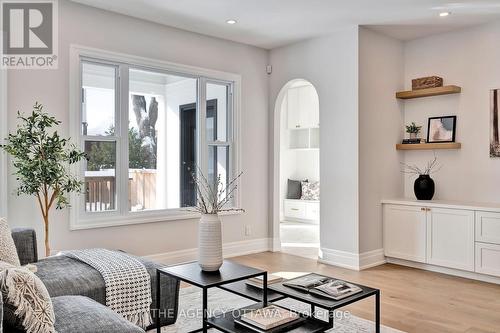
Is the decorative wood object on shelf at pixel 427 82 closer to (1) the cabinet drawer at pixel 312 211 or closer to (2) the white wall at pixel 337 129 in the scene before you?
(2) the white wall at pixel 337 129

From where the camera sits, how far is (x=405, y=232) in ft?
15.6

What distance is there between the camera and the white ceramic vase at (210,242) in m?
2.46

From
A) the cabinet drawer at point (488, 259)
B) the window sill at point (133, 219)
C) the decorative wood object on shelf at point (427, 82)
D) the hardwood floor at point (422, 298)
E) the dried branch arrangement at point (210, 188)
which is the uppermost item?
the decorative wood object on shelf at point (427, 82)

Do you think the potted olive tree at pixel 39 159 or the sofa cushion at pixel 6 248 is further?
the potted olive tree at pixel 39 159

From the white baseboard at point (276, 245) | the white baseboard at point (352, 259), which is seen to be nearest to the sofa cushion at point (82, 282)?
the white baseboard at point (352, 259)

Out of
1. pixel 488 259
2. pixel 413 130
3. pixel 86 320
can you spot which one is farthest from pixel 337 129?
pixel 86 320

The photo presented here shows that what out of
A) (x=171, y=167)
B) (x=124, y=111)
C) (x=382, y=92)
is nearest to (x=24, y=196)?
(x=124, y=111)

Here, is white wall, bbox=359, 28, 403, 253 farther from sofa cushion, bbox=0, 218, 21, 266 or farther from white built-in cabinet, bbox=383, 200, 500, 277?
sofa cushion, bbox=0, 218, 21, 266

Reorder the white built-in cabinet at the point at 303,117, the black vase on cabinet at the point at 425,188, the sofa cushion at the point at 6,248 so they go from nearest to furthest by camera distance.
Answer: the sofa cushion at the point at 6,248, the black vase on cabinet at the point at 425,188, the white built-in cabinet at the point at 303,117

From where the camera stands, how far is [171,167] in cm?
487

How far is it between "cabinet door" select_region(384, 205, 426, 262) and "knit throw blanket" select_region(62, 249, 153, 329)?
10.2 ft

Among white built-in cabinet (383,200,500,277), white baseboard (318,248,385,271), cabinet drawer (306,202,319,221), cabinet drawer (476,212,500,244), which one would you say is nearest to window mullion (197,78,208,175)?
white baseboard (318,248,385,271)

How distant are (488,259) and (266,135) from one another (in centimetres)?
297

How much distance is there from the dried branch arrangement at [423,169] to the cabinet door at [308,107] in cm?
278
